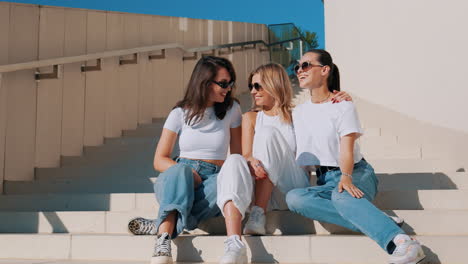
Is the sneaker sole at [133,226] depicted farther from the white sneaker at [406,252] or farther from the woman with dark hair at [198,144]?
the white sneaker at [406,252]

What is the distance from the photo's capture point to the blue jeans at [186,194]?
97.0 inches

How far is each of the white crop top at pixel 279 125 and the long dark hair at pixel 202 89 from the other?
0.62 feet

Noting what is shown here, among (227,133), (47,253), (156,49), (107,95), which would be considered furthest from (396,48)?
(47,253)

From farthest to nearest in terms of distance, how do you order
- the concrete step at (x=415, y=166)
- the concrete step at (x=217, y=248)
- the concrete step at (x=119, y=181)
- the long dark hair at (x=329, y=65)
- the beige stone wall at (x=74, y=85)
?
the beige stone wall at (x=74, y=85) < the concrete step at (x=415, y=166) < the concrete step at (x=119, y=181) < the long dark hair at (x=329, y=65) < the concrete step at (x=217, y=248)

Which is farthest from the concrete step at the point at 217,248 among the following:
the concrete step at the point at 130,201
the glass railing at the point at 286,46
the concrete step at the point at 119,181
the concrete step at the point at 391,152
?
the glass railing at the point at 286,46

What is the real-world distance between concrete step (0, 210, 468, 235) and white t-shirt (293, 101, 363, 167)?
1.00 ft

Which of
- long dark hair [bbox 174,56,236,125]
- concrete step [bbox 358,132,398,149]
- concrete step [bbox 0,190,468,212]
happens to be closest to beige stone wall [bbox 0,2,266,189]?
concrete step [bbox 0,190,468,212]

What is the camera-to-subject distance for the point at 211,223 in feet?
9.18

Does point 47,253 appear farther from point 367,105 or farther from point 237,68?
Result: point 237,68

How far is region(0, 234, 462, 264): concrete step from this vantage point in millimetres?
2330

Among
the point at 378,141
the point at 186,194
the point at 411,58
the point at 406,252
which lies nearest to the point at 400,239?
the point at 406,252

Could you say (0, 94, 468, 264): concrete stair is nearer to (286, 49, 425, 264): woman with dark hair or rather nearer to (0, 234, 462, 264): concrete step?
(0, 234, 462, 264): concrete step

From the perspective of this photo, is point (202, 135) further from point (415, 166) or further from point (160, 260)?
point (415, 166)

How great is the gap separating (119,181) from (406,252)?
96.4 inches
